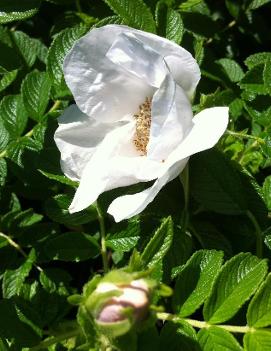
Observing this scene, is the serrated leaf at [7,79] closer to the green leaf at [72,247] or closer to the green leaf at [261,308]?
the green leaf at [72,247]

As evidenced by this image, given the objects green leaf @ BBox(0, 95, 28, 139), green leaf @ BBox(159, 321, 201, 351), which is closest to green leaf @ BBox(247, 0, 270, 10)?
green leaf @ BBox(0, 95, 28, 139)

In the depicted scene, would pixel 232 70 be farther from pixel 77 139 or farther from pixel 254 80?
pixel 77 139

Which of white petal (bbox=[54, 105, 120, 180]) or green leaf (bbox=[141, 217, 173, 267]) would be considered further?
white petal (bbox=[54, 105, 120, 180])

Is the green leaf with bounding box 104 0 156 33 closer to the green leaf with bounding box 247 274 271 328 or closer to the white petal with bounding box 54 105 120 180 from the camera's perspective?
the white petal with bounding box 54 105 120 180

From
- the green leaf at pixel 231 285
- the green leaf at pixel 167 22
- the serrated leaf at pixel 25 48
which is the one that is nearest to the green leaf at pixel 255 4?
the green leaf at pixel 167 22

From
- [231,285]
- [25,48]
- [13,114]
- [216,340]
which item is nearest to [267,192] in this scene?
[231,285]
